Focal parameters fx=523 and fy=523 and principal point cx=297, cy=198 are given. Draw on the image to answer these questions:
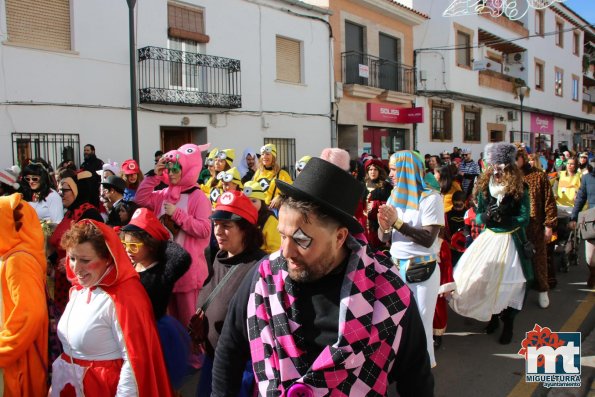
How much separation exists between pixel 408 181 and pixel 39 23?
9.18 m

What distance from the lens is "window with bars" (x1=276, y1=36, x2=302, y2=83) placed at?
1561 cm

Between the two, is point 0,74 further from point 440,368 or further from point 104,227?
point 440,368

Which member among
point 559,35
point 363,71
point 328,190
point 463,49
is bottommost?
point 328,190

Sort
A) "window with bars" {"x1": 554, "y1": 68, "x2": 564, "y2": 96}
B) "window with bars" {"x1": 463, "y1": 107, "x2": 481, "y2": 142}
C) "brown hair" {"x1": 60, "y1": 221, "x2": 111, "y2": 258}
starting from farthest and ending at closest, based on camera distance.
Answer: "window with bars" {"x1": 554, "y1": 68, "x2": 564, "y2": 96} < "window with bars" {"x1": 463, "y1": 107, "x2": 481, "y2": 142} < "brown hair" {"x1": 60, "y1": 221, "x2": 111, "y2": 258}

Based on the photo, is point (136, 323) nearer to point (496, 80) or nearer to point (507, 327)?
point (507, 327)

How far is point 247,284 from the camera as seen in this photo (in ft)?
7.07

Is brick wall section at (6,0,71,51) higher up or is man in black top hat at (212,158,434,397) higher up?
brick wall section at (6,0,71,51)

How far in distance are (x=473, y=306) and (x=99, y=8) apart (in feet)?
32.2

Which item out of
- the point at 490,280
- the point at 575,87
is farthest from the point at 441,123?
the point at 575,87

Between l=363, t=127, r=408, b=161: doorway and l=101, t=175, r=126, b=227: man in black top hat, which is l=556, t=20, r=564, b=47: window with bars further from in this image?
l=101, t=175, r=126, b=227: man in black top hat

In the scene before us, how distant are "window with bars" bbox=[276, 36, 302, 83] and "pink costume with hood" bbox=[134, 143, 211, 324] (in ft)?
35.9

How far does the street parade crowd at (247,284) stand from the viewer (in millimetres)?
1886

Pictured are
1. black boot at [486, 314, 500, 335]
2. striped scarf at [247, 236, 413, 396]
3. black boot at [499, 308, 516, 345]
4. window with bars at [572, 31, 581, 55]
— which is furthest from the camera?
window with bars at [572, 31, 581, 55]

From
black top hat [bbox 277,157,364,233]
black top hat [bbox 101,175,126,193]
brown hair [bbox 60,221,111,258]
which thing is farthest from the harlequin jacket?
black top hat [bbox 101,175,126,193]
